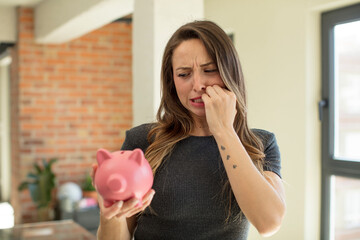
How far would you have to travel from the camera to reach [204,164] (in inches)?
53.0

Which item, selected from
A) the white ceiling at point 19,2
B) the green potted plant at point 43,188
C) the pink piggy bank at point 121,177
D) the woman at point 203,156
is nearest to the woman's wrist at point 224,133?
the woman at point 203,156

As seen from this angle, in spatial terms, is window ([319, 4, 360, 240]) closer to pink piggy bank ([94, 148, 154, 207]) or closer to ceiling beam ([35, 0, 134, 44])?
ceiling beam ([35, 0, 134, 44])

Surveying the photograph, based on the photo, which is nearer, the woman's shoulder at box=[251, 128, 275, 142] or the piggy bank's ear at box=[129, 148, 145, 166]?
the piggy bank's ear at box=[129, 148, 145, 166]

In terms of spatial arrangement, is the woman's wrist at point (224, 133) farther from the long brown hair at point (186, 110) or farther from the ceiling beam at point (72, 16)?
the ceiling beam at point (72, 16)

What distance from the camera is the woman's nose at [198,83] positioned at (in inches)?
50.1

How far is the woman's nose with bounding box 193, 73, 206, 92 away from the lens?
50.1 inches

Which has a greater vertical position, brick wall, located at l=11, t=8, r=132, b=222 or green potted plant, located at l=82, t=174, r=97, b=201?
brick wall, located at l=11, t=8, r=132, b=222

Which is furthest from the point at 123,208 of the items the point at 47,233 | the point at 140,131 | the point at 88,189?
the point at 88,189

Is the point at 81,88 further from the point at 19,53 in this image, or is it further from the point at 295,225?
the point at 295,225

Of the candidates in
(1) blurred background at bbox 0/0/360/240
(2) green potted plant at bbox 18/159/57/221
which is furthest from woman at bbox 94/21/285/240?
(2) green potted plant at bbox 18/159/57/221

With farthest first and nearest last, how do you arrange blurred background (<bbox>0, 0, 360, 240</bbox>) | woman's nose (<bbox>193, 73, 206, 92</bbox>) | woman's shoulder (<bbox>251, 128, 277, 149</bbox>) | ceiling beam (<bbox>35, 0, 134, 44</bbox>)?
ceiling beam (<bbox>35, 0, 134, 44</bbox>) → blurred background (<bbox>0, 0, 360, 240</bbox>) → woman's shoulder (<bbox>251, 128, 277, 149</bbox>) → woman's nose (<bbox>193, 73, 206, 92</bbox>)

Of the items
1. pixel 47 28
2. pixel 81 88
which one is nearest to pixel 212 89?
pixel 47 28

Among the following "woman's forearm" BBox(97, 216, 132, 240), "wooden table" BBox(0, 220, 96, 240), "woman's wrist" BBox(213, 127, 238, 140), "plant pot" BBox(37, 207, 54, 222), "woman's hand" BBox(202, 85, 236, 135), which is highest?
"woman's hand" BBox(202, 85, 236, 135)

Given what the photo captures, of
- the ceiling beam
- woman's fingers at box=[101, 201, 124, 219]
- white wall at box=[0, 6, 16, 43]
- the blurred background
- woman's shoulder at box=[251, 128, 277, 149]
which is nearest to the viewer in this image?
woman's fingers at box=[101, 201, 124, 219]
